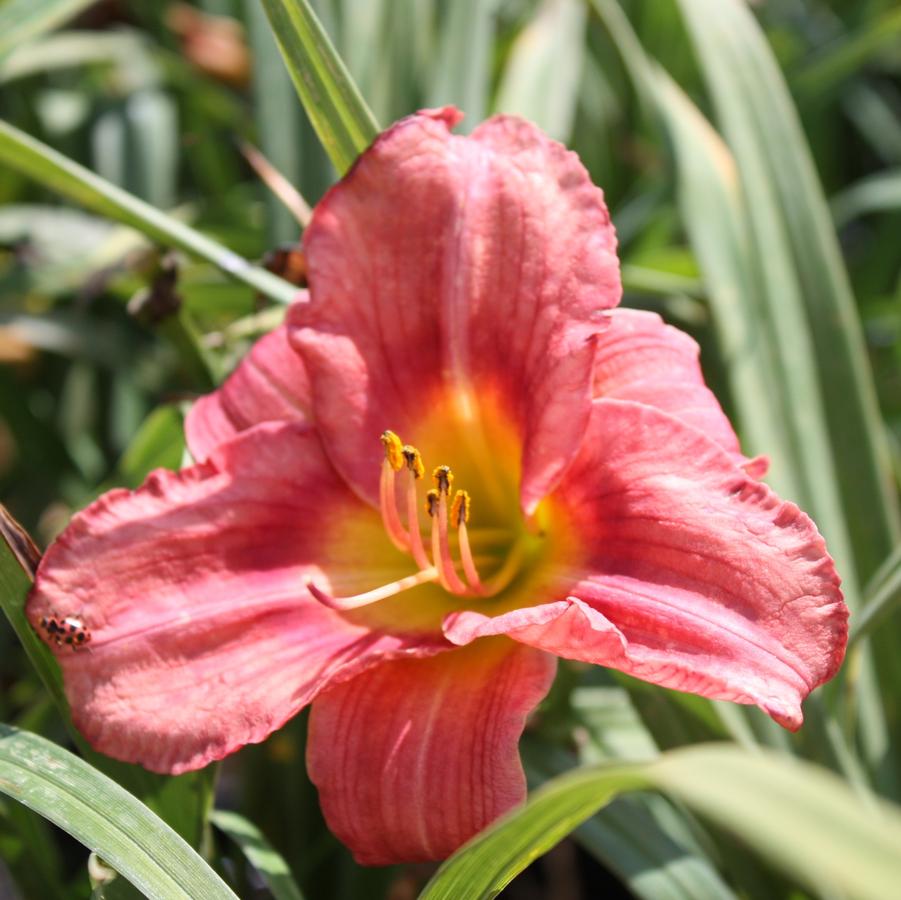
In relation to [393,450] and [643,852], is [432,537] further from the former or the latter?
[643,852]

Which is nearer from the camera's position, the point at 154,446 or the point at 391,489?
the point at 391,489

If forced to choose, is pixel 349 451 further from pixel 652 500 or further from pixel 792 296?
pixel 792 296

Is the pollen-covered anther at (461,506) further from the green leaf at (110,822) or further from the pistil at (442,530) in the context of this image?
the green leaf at (110,822)

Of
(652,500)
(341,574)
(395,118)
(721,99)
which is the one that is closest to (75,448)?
(395,118)

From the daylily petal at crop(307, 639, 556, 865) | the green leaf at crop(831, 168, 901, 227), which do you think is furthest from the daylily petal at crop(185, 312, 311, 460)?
the green leaf at crop(831, 168, 901, 227)

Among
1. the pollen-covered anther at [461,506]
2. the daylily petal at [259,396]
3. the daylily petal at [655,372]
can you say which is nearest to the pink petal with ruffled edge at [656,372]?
the daylily petal at [655,372]

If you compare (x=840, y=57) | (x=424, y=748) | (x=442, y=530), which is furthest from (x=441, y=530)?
(x=840, y=57)

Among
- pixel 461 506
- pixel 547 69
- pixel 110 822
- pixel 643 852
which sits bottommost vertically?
pixel 643 852
